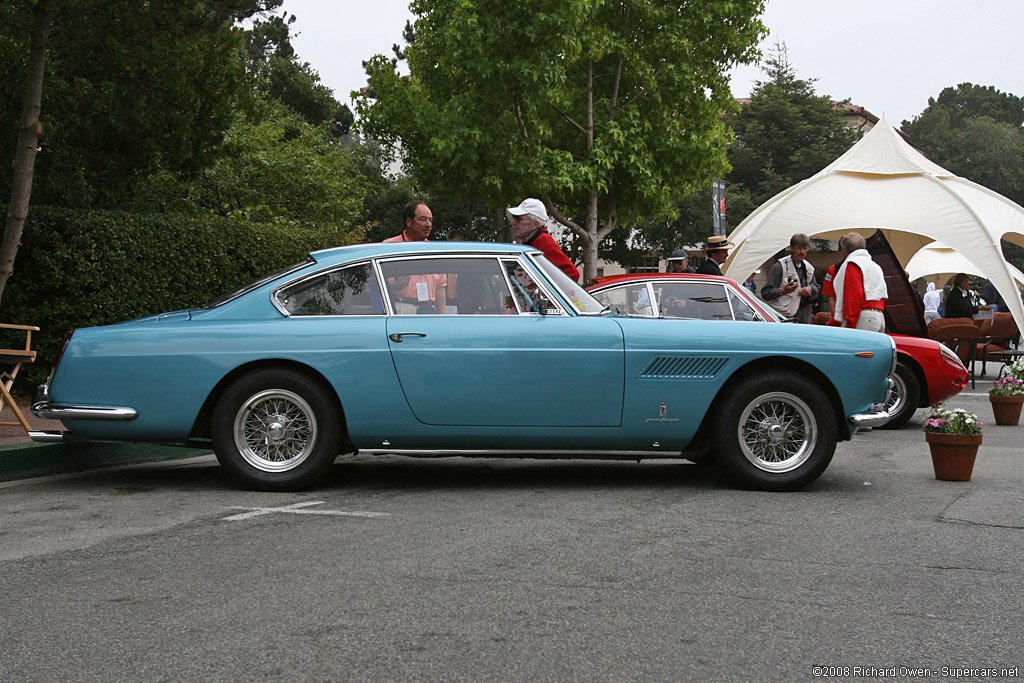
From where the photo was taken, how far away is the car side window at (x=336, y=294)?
6.59 m

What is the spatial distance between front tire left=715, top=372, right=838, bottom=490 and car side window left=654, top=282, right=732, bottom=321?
260cm

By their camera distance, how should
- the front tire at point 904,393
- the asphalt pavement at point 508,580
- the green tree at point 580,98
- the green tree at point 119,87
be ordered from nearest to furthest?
the asphalt pavement at point 508,580 < the green tree at point 119,87 < the front tire at point 904,393 < the green tree at point 580,98

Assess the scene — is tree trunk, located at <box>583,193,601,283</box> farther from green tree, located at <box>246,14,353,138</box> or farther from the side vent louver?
green tree, located at <box>246,14,353,138</box>

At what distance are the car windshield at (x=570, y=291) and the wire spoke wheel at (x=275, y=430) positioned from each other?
1.70m

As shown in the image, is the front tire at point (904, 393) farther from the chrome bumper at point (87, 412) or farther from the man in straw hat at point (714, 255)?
the chrome bumper at point (87, 412)

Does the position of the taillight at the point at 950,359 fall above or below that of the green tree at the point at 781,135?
below

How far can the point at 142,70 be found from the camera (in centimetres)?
1293

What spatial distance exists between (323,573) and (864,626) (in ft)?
7.06

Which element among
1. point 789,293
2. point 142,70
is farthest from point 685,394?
point 142,70

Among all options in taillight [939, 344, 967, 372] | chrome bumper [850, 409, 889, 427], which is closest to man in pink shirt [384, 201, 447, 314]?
chrome bumper [850, 409, 889, 427]

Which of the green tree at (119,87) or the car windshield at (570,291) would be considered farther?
the green tree at (119,87)

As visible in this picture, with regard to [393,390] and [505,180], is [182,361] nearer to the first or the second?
[393,390]

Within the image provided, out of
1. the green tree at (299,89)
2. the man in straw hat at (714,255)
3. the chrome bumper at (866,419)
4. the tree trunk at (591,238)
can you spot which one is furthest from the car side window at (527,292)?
the green tree at (299,89)

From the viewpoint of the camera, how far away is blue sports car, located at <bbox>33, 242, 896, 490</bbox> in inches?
248
